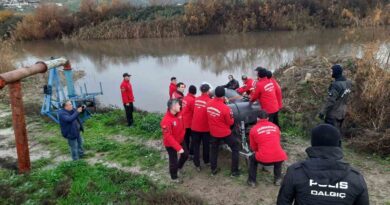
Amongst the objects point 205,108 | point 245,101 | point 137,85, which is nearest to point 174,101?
point 205,108

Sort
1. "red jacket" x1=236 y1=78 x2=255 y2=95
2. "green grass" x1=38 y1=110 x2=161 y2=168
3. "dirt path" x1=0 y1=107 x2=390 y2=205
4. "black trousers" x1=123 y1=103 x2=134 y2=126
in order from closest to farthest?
1. "dirt path" x1=0 y1=107 x2=390 y2=205
2. "green grass" x1=38 y1=110 x2=161 y2=168
3. "red jacket" x1=236 y1=78 x2=255 y2=95
4. "black trousers" x1=123 y1=103 x2=134 y2=126

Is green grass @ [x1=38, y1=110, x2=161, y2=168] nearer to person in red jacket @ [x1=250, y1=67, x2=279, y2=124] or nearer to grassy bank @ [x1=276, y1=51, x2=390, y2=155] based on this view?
person in red jacket @ [x1=250, y1=67, x2=279, y2=124]

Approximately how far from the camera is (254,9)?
31.9m

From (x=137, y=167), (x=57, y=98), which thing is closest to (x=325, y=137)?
(x=137, y=167)

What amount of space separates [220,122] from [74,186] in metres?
2.99

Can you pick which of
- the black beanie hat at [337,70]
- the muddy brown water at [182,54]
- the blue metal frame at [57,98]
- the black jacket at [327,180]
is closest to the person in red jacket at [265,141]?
the black beanie hat at [337,70]

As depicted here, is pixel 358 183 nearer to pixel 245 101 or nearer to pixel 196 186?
pixel 196 186

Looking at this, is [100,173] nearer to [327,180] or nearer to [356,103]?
[327,180]

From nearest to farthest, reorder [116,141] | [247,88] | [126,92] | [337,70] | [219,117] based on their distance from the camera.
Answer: [219,117] < [337,70] < [116,141] < [247,88] < [126,92]

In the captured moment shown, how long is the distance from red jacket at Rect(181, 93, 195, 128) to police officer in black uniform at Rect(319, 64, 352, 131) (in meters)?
2.73

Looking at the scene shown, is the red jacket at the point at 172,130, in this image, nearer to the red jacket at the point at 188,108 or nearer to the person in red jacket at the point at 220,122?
the person in red jacket at the point at 220,122

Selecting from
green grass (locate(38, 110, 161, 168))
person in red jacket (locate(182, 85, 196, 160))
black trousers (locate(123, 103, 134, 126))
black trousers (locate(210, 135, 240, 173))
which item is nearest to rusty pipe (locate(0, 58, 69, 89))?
green grass (locate(38, 110, 161, 168))

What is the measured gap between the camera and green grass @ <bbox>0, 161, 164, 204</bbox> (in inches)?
258

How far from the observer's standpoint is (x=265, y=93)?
7820 millimetres
